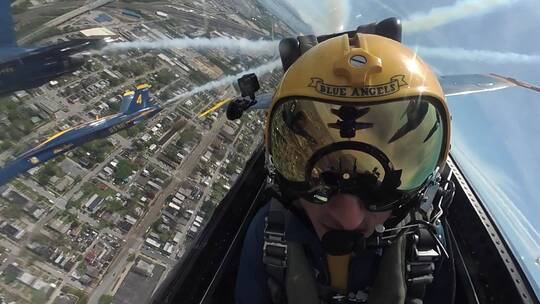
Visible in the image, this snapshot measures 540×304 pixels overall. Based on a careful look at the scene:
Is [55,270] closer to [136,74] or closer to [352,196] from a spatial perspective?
[352,196]

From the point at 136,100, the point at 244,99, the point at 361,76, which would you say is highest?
Answer: the point at 136,100

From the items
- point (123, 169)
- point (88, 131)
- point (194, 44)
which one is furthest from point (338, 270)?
point (194, 44)

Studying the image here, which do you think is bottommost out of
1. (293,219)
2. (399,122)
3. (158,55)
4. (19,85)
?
(293,219)

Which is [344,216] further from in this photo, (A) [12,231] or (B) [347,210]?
(A) [12,231]

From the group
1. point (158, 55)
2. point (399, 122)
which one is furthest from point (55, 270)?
point (158, 55)

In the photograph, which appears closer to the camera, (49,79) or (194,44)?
(49,79)

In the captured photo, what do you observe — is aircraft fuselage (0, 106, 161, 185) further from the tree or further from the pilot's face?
the pilot's face
